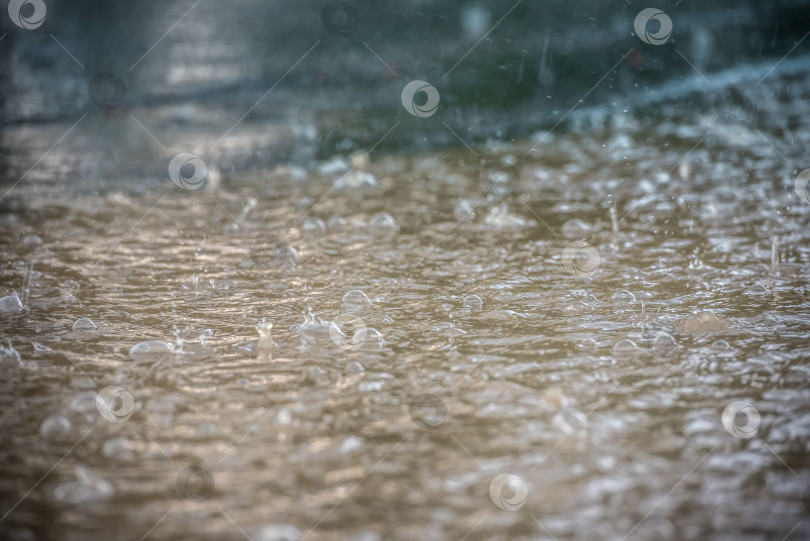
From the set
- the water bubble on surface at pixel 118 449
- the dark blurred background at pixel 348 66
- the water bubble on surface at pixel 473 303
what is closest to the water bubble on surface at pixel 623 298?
the water bubble on surface at pixel 473 303

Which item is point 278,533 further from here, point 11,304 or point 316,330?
point 11,304

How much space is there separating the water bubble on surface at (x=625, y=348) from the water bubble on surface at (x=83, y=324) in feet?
3.63

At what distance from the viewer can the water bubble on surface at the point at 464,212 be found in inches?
103

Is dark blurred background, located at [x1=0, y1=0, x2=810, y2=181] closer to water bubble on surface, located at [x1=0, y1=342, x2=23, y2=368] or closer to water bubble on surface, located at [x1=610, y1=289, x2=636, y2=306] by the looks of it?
water bubble on surface, located at [x1=610, y1=289, x2=636, y2=306]

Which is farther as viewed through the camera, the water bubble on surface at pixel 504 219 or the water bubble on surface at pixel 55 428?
the water bubble on surface at pixel 504 219

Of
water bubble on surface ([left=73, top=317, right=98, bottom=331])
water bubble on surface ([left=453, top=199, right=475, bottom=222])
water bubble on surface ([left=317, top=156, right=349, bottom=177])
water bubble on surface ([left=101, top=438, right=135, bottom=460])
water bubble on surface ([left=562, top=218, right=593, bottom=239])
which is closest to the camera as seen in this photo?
water bubble on surface ([left=101, top=438, right=135, bottom=460])

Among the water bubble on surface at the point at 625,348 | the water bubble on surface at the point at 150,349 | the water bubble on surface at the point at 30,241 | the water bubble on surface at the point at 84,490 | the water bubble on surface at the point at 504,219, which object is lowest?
the water bubble on surface at the point at 84,490

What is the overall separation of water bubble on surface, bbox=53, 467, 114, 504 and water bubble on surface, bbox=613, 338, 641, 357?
930 millimetres

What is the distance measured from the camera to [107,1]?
5504 millimetres

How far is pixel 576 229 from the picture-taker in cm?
244

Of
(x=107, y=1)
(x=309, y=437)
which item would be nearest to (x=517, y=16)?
(x=107, y=1)

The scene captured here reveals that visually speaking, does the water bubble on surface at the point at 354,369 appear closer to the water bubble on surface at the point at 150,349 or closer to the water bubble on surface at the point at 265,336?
the water bubble on surface at the point at 265,336

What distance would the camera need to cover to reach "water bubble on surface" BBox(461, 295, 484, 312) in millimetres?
1872

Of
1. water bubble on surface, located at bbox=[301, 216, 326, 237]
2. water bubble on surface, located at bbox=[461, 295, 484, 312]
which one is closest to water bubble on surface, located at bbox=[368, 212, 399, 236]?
water bubble on surface, located at bbox=[301, 216, 326, 237]
